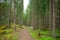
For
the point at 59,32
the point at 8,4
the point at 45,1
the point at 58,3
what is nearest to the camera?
the point at 58,3

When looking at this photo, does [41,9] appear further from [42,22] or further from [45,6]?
[42,22]

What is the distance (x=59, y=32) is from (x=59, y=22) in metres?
6.17

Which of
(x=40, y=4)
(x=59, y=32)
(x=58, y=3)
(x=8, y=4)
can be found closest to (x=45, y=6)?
(x=40, y=4)

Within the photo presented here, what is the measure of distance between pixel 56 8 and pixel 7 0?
25.4 metres

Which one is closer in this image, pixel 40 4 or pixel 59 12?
pixel 59 12

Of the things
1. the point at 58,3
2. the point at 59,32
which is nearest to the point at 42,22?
the point at 59,32

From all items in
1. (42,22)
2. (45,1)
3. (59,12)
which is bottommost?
(42,22)

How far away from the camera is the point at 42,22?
43031 mm

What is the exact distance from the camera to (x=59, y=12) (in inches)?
560

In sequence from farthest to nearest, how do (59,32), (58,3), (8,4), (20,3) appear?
(20,3)
(8,4)
(59,32)
(58,3)

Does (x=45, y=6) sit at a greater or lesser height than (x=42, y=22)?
greater

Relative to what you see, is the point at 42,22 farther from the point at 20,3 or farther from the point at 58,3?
the point at 58,3

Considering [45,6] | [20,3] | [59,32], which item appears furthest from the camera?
[20,3]

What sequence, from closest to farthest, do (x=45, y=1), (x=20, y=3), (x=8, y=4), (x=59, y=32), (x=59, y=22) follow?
(x=59, y=22) → (x=59, y=32) → (x=45, y=1) → (x=8, y=4) → (x=20, y=3)
